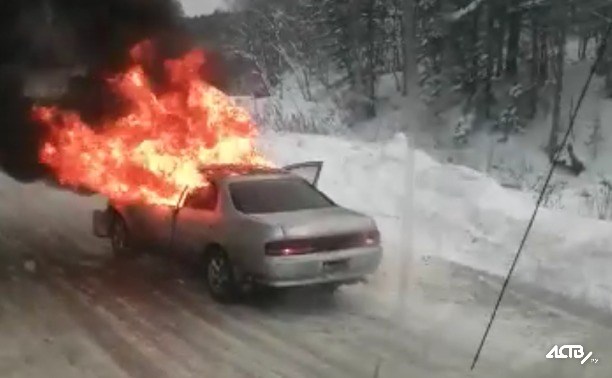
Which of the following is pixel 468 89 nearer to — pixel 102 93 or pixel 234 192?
pixel 102 93

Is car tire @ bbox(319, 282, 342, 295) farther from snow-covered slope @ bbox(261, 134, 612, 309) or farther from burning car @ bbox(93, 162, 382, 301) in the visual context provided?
snow-covered slope @ bbox(261, 134, 612, 309)

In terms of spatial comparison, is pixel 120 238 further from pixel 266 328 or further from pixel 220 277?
pixel 266 328

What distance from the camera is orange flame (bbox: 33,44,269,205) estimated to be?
40.4 ft

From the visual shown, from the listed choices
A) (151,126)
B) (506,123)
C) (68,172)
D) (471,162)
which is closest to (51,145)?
(68,172)

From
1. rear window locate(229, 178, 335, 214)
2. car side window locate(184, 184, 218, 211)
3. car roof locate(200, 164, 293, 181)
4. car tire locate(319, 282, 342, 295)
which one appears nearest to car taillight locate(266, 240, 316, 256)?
rear window locate(229, 178, 335, 214)

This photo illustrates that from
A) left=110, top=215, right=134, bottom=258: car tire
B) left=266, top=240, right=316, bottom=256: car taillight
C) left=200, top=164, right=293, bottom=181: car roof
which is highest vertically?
left=200, top=164, right=293, bottom=181: car roof

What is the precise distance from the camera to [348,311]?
892 centimetres

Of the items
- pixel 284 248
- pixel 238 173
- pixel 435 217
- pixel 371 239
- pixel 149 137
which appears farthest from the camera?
pixel 435 217

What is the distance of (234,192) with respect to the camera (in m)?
9.79

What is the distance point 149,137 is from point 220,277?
437 cm

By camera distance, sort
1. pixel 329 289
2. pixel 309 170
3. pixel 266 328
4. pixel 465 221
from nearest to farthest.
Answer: pixel 266 328 → pixel 329 289 → pixel 465 221 → pixel 309 170

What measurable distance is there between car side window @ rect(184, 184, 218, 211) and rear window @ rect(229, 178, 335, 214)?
213mm

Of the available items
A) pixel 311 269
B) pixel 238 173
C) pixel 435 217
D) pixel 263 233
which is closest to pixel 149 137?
pixel 238 173

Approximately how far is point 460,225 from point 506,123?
53.4 feet
